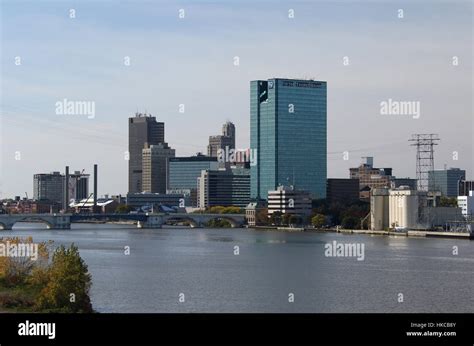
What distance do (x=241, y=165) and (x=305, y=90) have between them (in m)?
16.6

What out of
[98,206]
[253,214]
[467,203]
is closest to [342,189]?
[253,214]

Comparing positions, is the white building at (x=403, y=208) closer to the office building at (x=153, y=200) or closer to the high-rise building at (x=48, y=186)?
the office building at (x=153, y=200)

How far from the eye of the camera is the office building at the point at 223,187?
89.8 metres

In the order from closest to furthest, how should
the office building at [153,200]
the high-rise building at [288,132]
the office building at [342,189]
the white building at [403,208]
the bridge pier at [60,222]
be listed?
the white building at [403,208] → the bridge pier at [60,222] → the high-rise building at [288,132] → the office building at [342,189] → the office building at [153,200]

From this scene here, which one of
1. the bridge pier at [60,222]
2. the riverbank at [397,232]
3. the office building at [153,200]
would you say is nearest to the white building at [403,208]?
the riverbank at [397,232]

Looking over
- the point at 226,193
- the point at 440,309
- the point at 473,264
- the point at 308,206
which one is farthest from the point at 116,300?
the point at 226,193

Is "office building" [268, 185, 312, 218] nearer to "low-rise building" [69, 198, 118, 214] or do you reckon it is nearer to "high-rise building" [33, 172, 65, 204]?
"low-rise building" [69, 198, 118, 214]

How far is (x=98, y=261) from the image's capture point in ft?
94.1

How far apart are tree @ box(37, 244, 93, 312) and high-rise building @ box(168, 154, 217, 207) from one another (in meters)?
89.2

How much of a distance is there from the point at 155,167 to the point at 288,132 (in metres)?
34.6

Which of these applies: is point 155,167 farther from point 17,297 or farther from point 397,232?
point 17,297

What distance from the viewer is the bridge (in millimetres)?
57219

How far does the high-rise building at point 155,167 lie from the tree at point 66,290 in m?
95.2
